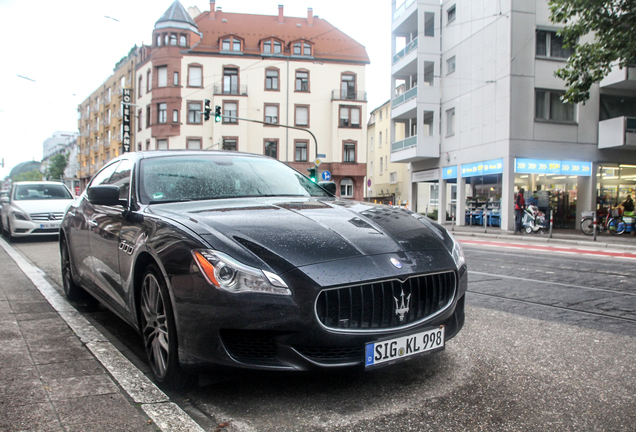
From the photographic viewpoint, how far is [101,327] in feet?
15.5

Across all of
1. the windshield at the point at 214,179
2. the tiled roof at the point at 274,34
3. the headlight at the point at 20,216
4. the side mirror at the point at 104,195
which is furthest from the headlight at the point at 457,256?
the tiled roof at the point at 274,34

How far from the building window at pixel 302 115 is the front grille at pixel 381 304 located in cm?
4708

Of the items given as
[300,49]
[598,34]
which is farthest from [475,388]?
[300,49]

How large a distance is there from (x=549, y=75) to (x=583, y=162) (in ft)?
13.1

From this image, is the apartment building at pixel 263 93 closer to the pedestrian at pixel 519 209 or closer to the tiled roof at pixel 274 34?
the tiled roof at pixel 274 34

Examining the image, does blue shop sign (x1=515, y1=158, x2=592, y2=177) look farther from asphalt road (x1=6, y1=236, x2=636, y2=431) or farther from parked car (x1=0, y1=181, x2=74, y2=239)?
asphalt road (x1=6, y1=236, x2=636, y2=431)

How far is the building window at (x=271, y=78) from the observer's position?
4922 cm

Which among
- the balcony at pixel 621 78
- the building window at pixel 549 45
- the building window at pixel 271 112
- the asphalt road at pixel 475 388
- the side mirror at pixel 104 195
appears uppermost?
the building window at pixel 271 112

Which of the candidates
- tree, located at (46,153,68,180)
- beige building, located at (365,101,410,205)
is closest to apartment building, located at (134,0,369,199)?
beige building, located at (365,101,410,205)

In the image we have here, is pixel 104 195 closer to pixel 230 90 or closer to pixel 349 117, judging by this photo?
pixel 349 117

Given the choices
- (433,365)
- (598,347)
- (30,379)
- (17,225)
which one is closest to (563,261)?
(598,347)

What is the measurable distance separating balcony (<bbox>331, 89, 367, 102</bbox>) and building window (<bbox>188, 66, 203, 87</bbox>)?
12131 mm

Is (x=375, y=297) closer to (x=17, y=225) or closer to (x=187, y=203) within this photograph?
(x=187, y=203)

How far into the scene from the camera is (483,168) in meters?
24.4
